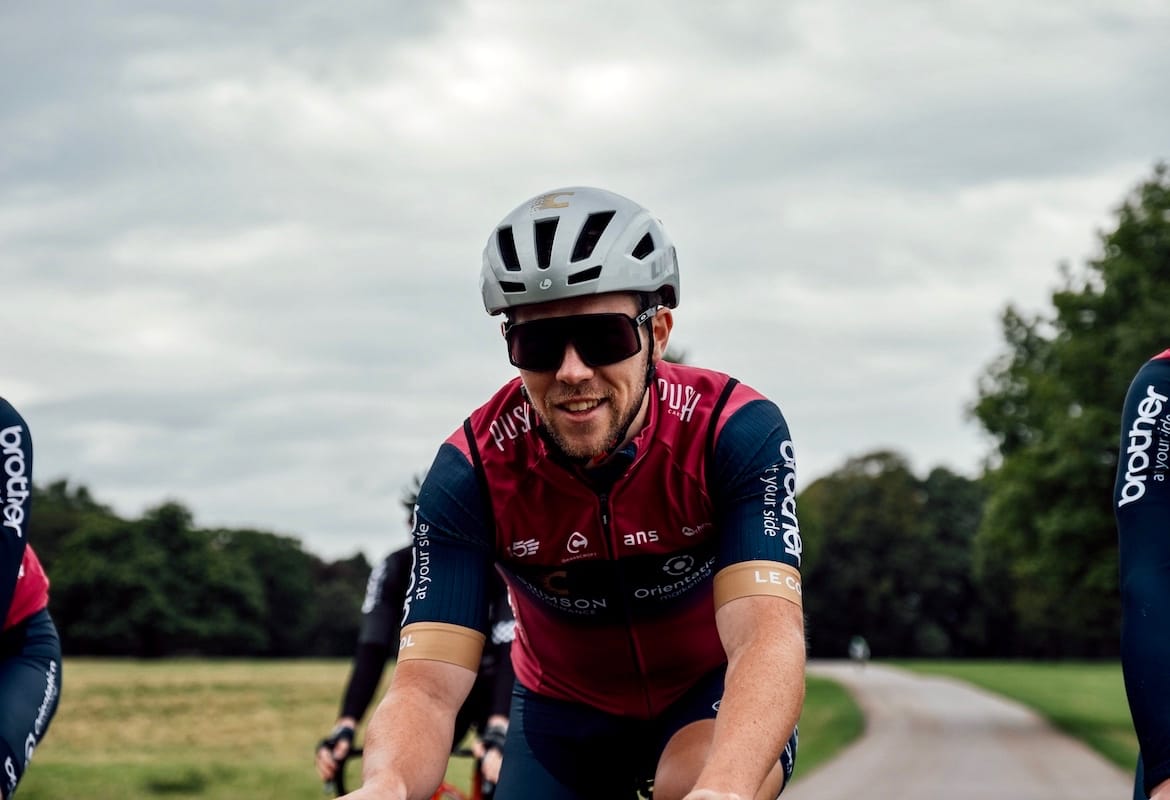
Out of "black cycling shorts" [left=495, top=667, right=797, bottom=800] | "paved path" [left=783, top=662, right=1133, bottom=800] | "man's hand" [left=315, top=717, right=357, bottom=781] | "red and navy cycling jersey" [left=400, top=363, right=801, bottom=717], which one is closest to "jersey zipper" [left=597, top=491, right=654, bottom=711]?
"red and navy cycling jersey" [left=400, top=363, right=801, bottom=717]

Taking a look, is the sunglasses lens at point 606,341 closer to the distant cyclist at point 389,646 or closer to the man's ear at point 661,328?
the man's ear at point 661,328

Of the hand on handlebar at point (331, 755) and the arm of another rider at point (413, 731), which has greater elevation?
the arm of another rider at point (413, 731)

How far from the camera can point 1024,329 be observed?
3691 cm

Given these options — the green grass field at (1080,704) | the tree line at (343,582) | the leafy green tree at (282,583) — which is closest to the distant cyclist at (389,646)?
the green grass field at (1080,704)

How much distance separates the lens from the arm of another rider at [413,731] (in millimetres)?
3527

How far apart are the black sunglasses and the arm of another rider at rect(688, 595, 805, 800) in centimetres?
72

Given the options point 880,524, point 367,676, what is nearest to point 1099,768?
point 367,676

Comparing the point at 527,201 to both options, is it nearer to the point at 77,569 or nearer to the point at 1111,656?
the point at 77,569

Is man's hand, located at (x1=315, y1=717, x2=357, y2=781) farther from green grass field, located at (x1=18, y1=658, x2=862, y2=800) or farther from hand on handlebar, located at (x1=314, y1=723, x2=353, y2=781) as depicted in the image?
→ green grass field, located at (x1=18, y1=658, x2=862, y2=800)

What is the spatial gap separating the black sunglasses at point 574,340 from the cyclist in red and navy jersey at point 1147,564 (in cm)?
127

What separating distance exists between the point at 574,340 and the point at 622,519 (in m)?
0.65

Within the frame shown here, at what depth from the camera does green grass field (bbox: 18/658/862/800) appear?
16.5 m

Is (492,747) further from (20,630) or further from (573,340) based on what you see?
(573,340)

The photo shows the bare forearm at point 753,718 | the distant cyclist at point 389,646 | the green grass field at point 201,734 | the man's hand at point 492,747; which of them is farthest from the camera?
the green grass field at point 201,734
